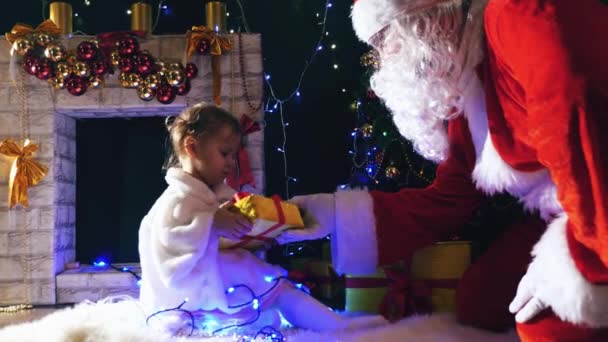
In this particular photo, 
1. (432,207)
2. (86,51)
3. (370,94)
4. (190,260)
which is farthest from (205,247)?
(86,51)

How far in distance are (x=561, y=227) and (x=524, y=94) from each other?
1.07 feet

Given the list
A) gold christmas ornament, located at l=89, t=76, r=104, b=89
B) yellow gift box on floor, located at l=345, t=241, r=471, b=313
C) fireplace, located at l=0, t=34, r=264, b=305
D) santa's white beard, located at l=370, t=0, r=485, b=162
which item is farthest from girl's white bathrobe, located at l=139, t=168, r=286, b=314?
gold christmas ornament, located at l=89, t=76, r=104, b=89

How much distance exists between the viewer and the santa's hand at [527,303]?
1188 millimetres

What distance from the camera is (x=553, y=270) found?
114 cm

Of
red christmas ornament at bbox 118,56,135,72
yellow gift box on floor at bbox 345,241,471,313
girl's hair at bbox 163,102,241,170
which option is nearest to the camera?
girl's hair at bbox 163,102,241,170

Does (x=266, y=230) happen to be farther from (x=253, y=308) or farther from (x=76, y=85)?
(x=76, y=85)

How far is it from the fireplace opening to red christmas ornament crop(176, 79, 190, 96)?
13.8 inches

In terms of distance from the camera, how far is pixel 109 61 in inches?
106

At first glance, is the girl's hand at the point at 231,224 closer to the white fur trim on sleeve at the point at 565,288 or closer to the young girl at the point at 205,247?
the young girl at the point at 205,247

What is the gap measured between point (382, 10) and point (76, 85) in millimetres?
1685

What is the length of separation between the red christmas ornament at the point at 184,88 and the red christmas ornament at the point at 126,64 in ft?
0.76

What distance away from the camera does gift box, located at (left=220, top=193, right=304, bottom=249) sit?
170cm

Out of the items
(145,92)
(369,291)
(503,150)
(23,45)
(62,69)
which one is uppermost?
(23,45)

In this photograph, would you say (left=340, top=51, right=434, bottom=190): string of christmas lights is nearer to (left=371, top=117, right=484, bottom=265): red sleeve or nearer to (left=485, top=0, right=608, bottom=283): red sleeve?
(left=371, top=117, right=484, bottom=265): red sleeve
